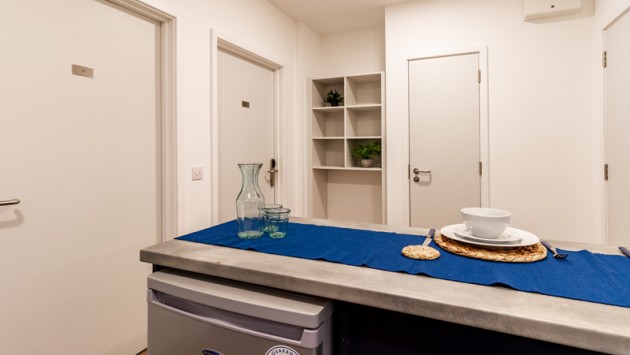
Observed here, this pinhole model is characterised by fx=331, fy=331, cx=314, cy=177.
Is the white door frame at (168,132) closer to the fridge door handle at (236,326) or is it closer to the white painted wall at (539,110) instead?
the fridge door handle at (236,326)

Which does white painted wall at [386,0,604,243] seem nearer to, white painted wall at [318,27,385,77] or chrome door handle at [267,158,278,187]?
white painted wall at [318,27,385,77]

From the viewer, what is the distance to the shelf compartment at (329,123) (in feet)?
12.3

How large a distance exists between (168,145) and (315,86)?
203cm

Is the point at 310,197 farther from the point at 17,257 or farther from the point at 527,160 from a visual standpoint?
the point at 17,257

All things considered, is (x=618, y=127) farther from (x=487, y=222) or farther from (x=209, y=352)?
(x=209, y=352)

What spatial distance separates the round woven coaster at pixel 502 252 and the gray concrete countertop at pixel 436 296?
0.69 feet

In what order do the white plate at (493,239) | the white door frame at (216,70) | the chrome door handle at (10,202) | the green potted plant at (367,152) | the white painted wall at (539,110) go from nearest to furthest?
the white plate at (493,239)
the chrome door handle at (10,202)
the white door frame at (216,70)
the white painted wall at (539,110)
the green potted plant at (367,152)

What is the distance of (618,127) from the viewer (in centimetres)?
224

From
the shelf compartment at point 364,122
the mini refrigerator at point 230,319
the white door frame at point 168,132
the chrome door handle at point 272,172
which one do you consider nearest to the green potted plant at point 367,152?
the shelf compartment at point 364,122

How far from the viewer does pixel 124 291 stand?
190 cm

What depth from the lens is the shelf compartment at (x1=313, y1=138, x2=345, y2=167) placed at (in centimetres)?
381

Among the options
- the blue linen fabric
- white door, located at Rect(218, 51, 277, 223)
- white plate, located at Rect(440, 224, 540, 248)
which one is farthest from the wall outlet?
white plate, located at Rect(440, 224, 540, 248)

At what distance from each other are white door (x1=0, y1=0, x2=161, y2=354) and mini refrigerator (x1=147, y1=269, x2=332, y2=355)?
2.63 feet

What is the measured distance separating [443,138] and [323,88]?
1539mm
